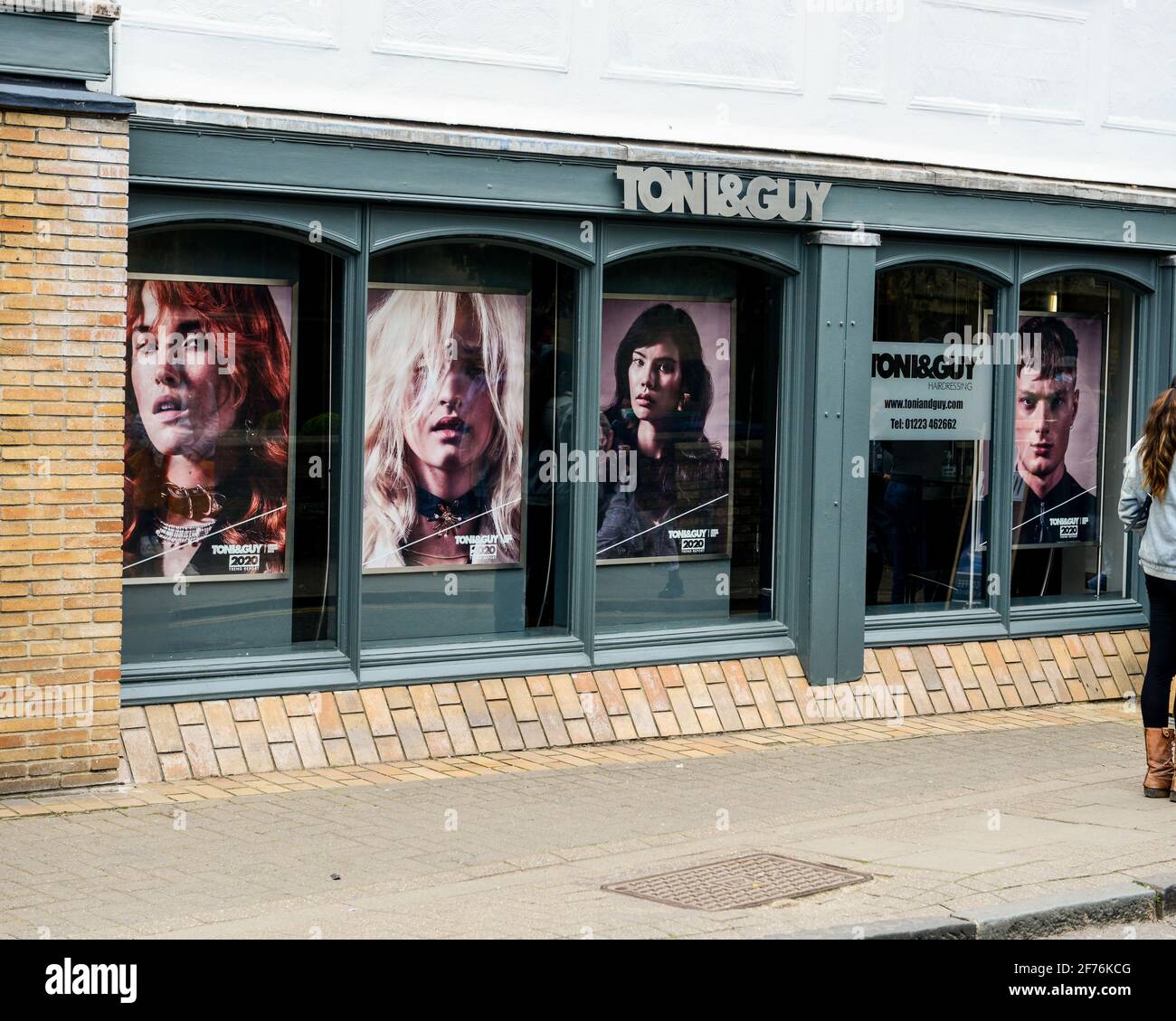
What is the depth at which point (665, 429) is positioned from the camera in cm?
1081

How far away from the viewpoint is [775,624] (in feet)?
36.3

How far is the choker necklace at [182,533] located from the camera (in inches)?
363

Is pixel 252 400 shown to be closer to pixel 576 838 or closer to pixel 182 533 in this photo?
pixel 182 533

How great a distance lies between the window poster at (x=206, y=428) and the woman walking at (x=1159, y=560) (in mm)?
4427

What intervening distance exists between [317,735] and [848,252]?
14.5 feet

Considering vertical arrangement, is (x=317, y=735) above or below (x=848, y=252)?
below

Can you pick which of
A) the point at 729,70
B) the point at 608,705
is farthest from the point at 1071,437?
the point at 608,705

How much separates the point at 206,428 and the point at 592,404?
88.8 inches

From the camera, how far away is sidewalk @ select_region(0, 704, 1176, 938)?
6.34 meters
